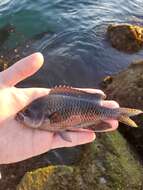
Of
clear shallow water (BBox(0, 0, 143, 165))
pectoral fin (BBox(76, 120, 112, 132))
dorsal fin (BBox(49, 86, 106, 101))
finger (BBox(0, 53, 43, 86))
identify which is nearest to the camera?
finger (BBox(0, 53, 43, 86))

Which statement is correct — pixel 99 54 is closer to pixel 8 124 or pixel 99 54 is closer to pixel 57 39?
pixel 57 39

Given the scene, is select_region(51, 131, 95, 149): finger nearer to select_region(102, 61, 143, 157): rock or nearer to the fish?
the fish

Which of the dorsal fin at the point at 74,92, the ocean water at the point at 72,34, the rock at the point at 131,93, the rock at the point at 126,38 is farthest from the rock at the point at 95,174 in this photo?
the rock at the point at 126,38

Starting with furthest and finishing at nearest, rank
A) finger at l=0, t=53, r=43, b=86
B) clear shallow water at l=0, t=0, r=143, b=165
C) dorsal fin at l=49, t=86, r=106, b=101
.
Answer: clear shallow water at l=0, t=0, r=143, b=165 → dorsal fin at l=49, t=86, r=106, b=101 → finger at l=0, t=53, r=43, b=86

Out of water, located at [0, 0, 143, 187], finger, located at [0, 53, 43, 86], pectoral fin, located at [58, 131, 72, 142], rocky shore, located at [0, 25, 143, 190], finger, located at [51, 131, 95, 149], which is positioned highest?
finger, located at [0, 53, 43, 86]

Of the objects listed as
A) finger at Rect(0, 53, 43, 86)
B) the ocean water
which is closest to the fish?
finger at Rect(0, 53, 43, 86)

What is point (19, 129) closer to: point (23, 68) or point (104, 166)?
point (23, 68)

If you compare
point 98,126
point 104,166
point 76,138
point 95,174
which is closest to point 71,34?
point 104,166

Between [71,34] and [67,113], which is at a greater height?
[67,113]
